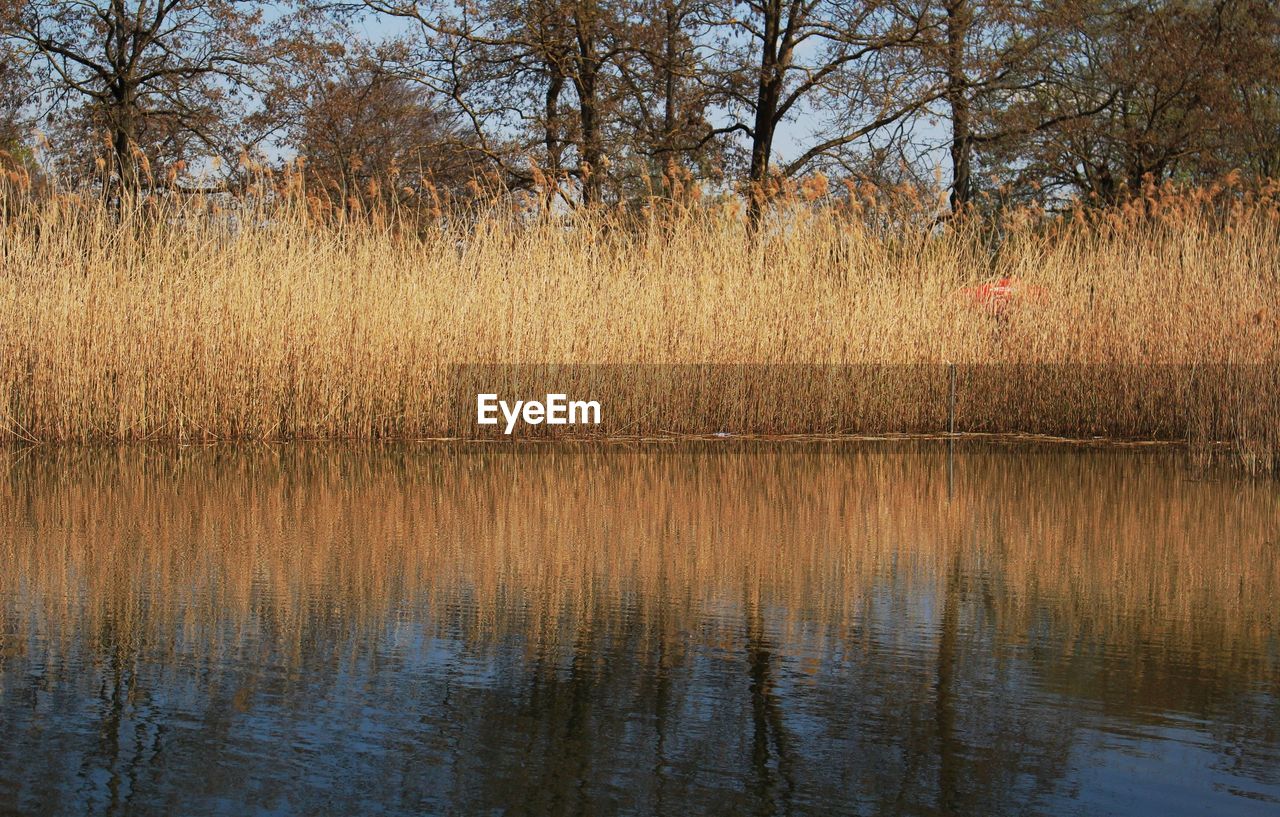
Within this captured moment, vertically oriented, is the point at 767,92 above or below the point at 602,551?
above

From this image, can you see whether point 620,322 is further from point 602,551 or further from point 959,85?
point 959,85

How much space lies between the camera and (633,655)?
3348 mm

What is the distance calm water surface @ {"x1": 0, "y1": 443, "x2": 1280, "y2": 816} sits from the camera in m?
2.42

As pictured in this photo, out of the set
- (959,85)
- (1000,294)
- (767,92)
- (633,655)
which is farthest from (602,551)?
(959,85)

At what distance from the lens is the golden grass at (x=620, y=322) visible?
945cm

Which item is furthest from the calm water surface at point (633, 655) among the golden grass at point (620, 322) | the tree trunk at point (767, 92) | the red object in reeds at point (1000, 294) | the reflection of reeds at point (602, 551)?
the tree trunk at point (767, 92)

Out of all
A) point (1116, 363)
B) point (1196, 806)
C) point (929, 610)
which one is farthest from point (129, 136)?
point (1196, 806)

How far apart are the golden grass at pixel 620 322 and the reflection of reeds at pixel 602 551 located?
1374mm

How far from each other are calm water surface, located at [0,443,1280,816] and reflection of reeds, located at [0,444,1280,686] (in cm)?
2

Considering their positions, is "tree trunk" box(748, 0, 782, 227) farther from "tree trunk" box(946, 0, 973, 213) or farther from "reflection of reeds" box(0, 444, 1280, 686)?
"reflection of reeds" box(0, 444, 1280, 686)

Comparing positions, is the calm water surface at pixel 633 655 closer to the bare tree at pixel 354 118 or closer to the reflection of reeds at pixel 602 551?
the reflection of reeds at pixel 602 551

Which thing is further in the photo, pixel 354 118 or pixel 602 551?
pixel 354 118

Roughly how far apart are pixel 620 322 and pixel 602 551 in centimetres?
533

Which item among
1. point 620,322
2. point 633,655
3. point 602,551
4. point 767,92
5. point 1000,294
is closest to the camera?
point 633,655
